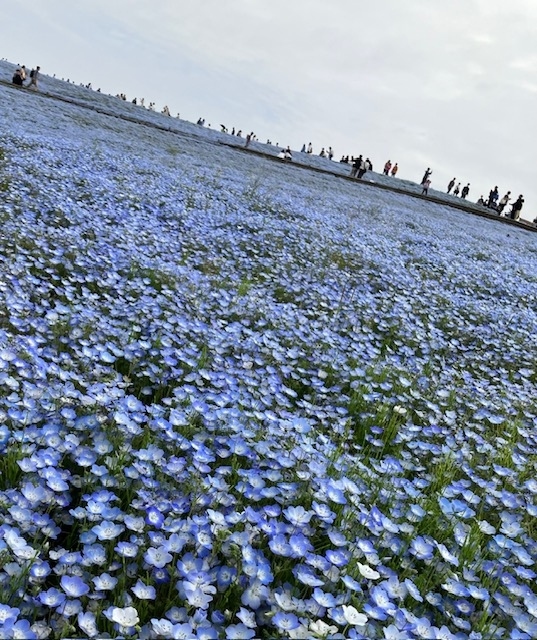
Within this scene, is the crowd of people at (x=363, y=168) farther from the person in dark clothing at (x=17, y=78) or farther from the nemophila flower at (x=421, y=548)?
the nemophila flower at (x=421, y=548)

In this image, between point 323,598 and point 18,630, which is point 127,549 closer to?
point 18,630

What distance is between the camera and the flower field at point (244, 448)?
1814mm

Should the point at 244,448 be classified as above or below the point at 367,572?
below

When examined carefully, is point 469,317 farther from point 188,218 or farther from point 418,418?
point 188,218

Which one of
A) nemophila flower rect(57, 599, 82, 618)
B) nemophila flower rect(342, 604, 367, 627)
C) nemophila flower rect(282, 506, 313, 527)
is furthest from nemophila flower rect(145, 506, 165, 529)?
nemophila flower rect(342, 604, 367, 627)

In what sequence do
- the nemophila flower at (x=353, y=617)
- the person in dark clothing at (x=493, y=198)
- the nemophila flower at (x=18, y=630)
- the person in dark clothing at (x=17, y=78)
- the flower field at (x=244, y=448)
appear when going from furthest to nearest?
the person in dark clothing at (x=493, y=198) → the person in dark clothing at (x=17, y=78) → the flower field at (x=244, y=448) → the nemophila flower at (x=353, y=617) → the nemophila flower at (x=18, y=630)

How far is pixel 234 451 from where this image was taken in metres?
2.59

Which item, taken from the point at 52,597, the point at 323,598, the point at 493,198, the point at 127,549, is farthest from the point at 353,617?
the point at 493,198

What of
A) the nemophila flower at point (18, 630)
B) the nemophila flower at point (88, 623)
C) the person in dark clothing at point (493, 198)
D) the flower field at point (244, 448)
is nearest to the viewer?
the nemophila flower at point (18, 630)

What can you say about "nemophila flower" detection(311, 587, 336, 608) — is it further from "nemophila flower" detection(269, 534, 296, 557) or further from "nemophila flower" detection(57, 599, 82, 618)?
"nemophila flower" detection(57, 599, 82, 618)

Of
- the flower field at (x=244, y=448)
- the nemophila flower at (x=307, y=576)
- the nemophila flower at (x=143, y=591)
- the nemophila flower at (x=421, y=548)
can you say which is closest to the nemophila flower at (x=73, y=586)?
the flower field at (x=244, y=448)

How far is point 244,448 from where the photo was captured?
2637mm

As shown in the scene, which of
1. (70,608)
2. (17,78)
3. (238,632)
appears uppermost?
(17,78)

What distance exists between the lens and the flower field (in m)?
1.81
